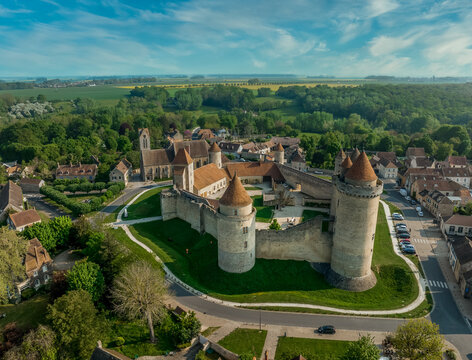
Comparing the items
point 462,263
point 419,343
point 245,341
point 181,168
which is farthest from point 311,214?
point 419,343

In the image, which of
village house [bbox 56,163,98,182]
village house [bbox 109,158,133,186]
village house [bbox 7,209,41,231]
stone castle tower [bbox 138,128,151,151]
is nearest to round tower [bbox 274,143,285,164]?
stone castle tower [bbox 138,128,151,151]

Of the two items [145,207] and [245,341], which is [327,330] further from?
[145,207]

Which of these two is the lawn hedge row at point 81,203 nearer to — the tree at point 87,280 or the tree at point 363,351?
the tree at point 87,280

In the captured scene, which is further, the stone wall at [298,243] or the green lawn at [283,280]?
the stone wall at [298,243]

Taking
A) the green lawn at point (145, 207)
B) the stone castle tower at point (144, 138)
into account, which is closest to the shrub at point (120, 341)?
the green lawn at point (145, 207)

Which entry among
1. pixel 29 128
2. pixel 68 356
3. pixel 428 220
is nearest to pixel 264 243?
pixel 68 356
